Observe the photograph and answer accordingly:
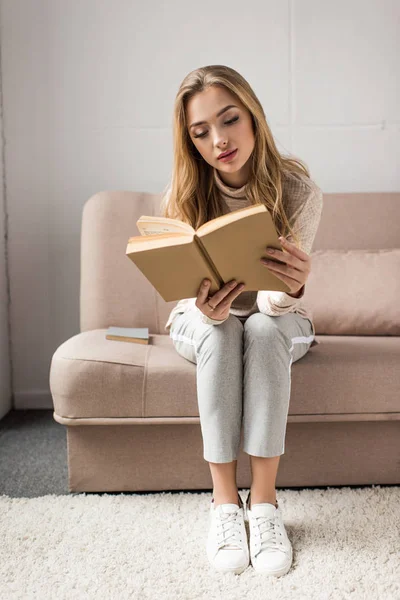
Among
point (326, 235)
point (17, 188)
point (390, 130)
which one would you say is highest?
point (390, 130)

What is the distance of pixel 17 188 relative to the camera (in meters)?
2.77

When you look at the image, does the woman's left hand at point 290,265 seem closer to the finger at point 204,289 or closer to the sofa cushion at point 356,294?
the finger at point 204,289

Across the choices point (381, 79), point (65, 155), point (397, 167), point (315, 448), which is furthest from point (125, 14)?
point (315, 448)

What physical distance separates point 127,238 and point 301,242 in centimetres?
93

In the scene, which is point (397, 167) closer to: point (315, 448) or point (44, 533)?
point (315, 448)

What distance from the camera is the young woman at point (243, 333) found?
4.78ft

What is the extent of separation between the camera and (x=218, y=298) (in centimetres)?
143

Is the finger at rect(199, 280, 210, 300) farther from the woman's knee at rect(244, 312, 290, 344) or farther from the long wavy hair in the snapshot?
the long wavy hair

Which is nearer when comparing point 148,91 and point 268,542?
point 268,542

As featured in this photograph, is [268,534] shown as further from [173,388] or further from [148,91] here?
[148,91]

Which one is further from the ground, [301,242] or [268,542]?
[301,242]

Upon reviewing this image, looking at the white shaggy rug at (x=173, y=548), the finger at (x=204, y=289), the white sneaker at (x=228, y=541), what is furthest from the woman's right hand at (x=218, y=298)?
the white shaggy rug at (x=173, y=548)

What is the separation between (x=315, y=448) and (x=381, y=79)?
1705mm

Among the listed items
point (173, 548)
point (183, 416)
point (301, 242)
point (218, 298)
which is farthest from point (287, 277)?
point (173, 548)
